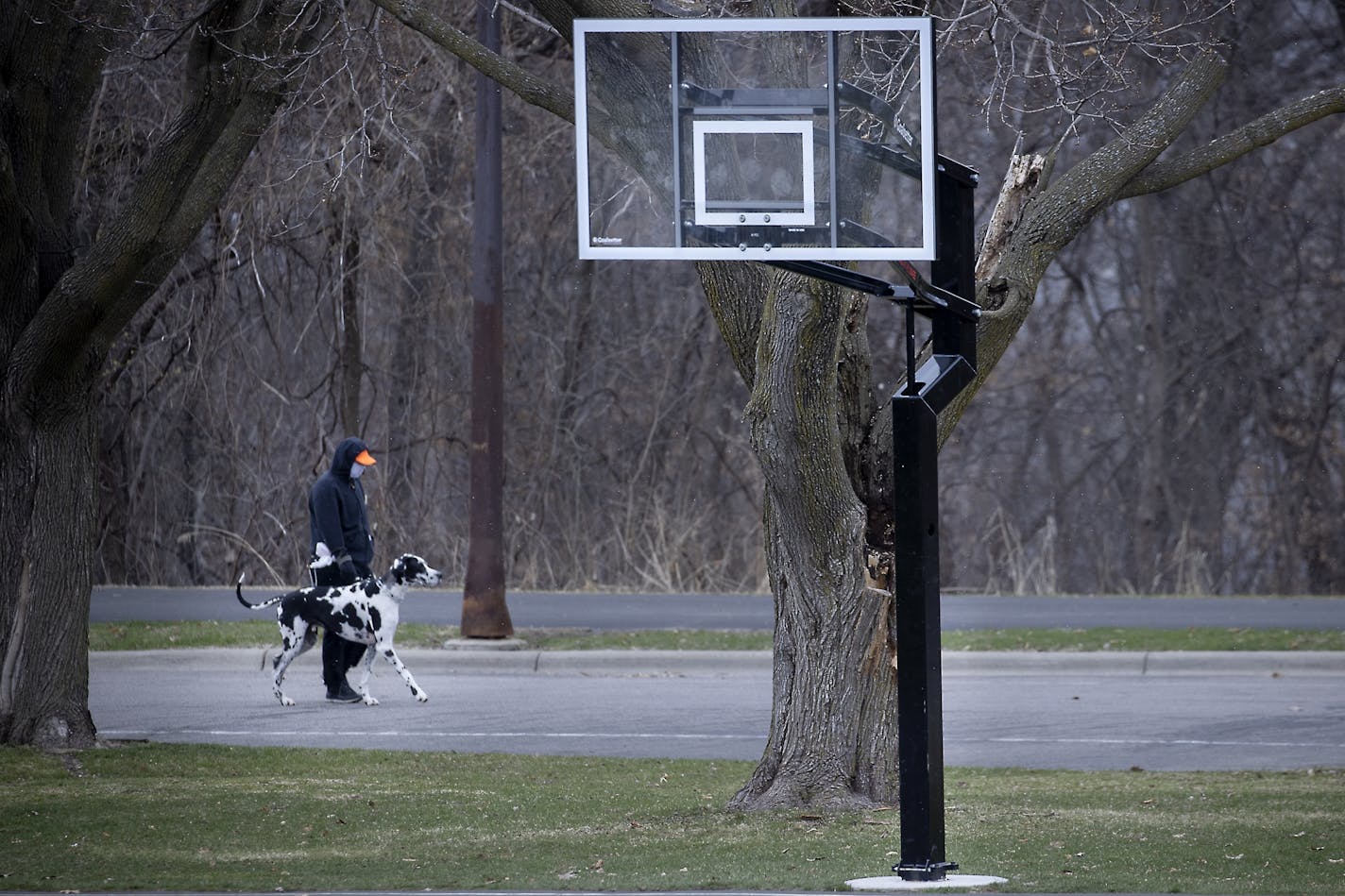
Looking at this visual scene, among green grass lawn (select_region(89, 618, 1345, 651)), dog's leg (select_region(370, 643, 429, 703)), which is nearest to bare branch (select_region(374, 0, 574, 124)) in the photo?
dog's leg (select_region(370, 643, 429, 703))

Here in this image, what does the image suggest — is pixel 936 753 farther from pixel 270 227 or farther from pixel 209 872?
pixel 270 227

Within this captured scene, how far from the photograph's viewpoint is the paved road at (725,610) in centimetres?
1750

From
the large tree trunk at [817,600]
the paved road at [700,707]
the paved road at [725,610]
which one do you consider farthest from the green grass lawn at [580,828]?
the paved road at [725,610]

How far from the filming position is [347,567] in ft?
46.2

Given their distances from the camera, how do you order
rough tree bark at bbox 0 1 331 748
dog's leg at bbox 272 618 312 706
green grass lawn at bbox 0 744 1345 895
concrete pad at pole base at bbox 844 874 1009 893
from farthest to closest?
dog's leg at bbox 272 618 312 706, rough tree bark at bbox 0 1 331 748, green grass lawn at bbox 0 744 1345 895, concrete pad at pole base at bbox 844 874 1009 893

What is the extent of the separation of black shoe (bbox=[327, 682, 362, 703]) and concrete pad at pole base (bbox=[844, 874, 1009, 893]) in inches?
297

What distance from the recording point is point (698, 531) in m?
24.1

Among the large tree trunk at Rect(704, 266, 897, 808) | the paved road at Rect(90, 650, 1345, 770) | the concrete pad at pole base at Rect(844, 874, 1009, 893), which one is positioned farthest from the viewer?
the paved road at Rect(90, 650, 1345, 770)

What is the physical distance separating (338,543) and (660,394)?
38.2 feet

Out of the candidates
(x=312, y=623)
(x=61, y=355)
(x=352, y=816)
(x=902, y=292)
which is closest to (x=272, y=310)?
(x=312, y=623)

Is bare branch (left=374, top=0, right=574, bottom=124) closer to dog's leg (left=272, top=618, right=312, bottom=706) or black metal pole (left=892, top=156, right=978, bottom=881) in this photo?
black metal pole (left=892, top=156, right=978, bottom=881)

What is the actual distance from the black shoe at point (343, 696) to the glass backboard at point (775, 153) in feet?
24.1

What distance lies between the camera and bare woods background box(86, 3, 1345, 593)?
23.2m

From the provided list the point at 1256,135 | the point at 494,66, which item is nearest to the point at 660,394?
the point at 494,66
